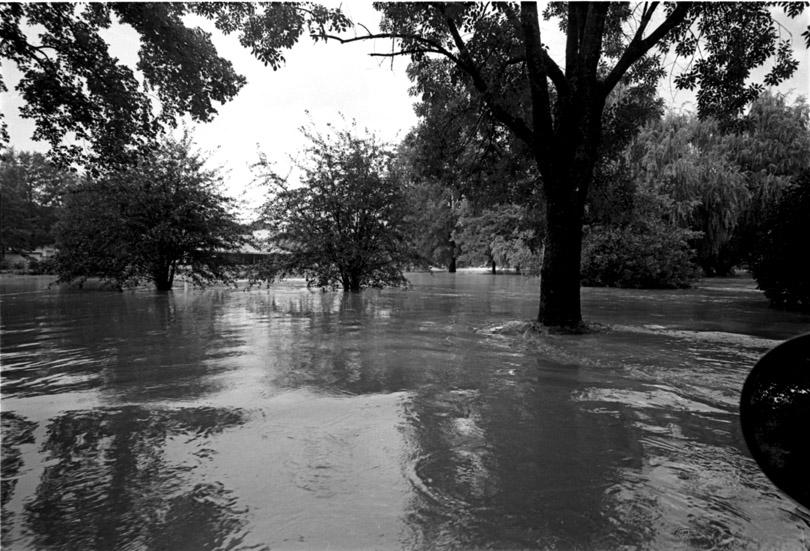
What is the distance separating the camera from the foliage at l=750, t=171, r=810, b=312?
37.5 ft

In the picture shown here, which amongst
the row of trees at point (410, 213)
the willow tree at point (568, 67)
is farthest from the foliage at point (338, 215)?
the willow tree at point (568, 67)

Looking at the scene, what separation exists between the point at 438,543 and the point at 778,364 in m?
1.74

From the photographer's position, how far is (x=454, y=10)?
808 centimetres

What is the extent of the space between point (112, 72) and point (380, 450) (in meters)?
14.2

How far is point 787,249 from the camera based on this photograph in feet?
38.4

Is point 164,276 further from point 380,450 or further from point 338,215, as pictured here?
point 380,450

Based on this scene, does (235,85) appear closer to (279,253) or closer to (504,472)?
(279,253)

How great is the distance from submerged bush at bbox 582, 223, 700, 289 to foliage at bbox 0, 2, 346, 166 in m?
18.2

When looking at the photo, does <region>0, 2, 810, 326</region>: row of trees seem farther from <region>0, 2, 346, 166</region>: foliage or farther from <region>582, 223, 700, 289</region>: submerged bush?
<region>582, 223, 700, 289</region>: submerged bush

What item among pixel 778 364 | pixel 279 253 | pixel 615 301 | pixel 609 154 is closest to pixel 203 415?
pixel 778 364

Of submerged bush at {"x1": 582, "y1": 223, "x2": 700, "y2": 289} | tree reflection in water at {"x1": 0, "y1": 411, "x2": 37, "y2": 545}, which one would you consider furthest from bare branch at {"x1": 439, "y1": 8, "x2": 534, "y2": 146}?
submerged bush at {"x1": 582, "y1": 223, "x2": 700, "y2": 289}

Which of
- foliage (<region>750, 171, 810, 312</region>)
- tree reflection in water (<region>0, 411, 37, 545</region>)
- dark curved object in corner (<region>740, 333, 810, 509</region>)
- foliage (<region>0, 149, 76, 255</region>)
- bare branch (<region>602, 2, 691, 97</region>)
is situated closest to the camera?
dark curved object in corner (<region>740, 333, 810, 509</region>)

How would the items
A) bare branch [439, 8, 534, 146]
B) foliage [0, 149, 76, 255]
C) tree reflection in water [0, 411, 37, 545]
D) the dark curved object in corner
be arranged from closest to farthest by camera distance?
the dark curved object in corner → tree reflection in water [0, 411, 37, 545] → bare branch [439, 8, 534, 146] → foliage [0, 149, 76, 255]

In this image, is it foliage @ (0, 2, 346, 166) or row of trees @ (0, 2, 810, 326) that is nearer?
row of trees @ (0, 2, 810, 326)
